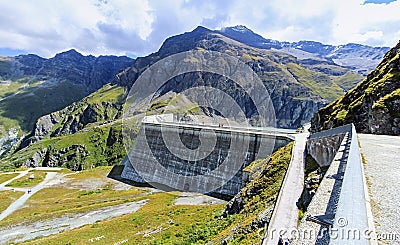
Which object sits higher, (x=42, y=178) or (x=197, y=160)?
(x=197, y=160)

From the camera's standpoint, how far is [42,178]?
251ft

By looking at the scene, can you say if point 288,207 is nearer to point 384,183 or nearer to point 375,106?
point 384,183

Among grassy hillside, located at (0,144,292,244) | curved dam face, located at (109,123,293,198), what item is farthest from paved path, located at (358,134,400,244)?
curved dam face, located at (109,123,293,198)

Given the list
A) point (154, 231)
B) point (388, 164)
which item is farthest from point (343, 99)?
point (154, 231)

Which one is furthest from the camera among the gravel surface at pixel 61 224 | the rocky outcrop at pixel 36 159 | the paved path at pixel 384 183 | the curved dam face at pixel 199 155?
the rocky outcrop at pixel 36 159

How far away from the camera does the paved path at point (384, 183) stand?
6594 mm

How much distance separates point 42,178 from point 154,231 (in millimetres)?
68014

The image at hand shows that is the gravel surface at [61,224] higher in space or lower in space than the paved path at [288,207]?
lower

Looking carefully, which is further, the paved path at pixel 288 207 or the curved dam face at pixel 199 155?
the curved dam face at pixel 199 155

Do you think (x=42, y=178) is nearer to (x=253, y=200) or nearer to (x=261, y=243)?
(x=253, y=200)

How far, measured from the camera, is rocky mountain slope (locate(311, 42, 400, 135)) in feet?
75.7

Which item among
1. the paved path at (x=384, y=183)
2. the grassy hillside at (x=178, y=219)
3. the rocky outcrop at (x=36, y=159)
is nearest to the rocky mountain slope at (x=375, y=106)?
the grassy hillside at (x=178, y=219)

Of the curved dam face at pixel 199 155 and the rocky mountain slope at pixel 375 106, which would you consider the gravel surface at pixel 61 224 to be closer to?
the curved dam face at pixel 199 155

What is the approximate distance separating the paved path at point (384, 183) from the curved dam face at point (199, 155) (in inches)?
1010
